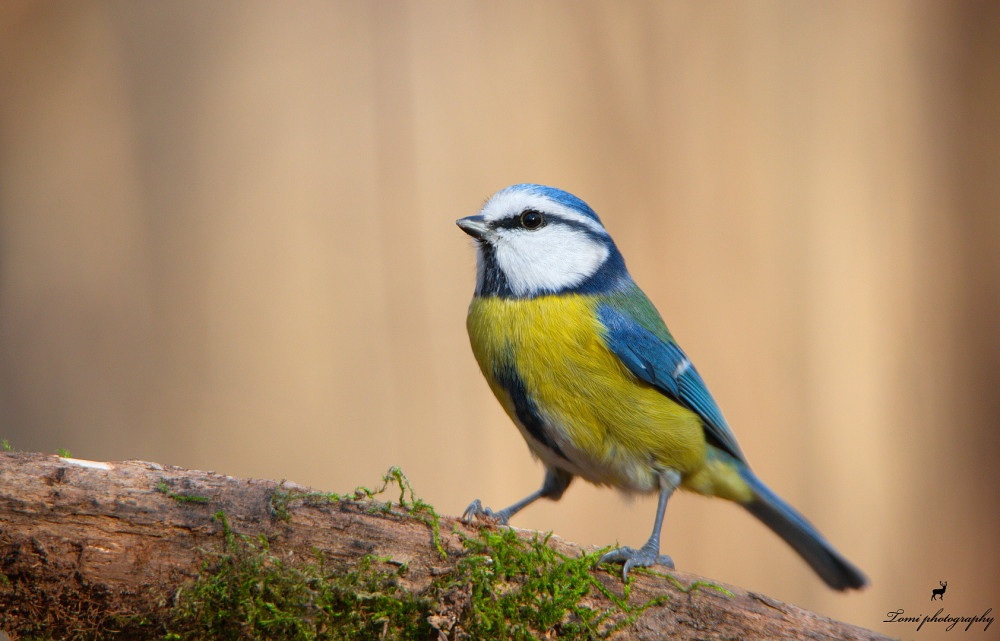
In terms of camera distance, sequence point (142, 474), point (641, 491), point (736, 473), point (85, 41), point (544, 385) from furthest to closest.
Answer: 1. point (85, 41)
2. point (736, 473)
3. point (641, 491)
4. point (544, 385)
5. point (142, 474)

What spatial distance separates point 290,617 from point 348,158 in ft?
5.45

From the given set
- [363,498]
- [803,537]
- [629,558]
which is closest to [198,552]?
[363,498]

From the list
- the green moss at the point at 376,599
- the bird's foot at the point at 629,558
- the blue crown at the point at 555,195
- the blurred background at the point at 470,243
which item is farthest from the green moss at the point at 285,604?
the blurred background at the point at 470,243

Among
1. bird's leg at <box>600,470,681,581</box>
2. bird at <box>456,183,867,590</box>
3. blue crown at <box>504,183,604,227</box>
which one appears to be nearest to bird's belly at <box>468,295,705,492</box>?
bird at <box>456,183,867,590</box>

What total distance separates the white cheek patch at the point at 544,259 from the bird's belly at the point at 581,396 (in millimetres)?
61

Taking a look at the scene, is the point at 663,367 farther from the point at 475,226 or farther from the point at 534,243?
the point at 475,226

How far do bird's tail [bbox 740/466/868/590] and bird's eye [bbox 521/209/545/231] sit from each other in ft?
3.09

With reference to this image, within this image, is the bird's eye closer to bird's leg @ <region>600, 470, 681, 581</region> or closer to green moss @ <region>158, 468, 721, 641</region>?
bird's leg @ <region>600, 470, 681, 581</region>

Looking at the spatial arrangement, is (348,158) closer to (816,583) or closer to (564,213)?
(564,213)

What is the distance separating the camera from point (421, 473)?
2438 mm

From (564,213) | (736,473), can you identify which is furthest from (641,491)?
(564,213)

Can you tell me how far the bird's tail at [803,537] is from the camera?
2066 mm

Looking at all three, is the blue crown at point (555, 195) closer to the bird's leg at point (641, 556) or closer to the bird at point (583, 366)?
the bird at point (583, 366)

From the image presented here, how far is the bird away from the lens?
1696 mm
